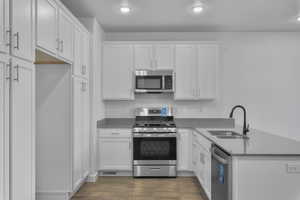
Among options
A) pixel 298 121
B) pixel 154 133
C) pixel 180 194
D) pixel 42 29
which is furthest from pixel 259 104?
pixel 42 29

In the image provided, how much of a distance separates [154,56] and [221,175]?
2.78 m

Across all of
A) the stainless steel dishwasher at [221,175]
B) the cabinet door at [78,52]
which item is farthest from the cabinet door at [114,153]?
the stainless steel dishwasher at [221,175]

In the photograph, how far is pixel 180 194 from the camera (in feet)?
12.6

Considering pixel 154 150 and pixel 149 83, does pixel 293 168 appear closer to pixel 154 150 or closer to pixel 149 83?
pixel 154 150

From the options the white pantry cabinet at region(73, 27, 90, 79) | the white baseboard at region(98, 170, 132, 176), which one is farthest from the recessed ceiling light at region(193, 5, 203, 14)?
the white baseboard at region(98, 170, 132, 176)

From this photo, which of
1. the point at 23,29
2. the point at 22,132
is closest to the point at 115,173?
the point at 22,132

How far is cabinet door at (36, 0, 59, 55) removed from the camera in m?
2.43

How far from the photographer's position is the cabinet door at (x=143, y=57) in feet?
16.0

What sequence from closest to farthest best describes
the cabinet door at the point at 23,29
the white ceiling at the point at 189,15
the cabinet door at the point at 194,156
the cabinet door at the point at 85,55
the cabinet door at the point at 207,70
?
the cabinet door at the point at 23,29 → the white ceiling at the point at 189,15 → the cabinet door at the point at 85,55 → the cabinet door at the point at 194,156 → the cabinet door at the point at 207,70

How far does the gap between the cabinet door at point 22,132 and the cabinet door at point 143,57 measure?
9.09 feet

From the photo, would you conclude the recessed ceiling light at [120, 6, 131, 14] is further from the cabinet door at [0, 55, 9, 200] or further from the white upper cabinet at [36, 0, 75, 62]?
the cabinet door at [0, 55, 9, 200]

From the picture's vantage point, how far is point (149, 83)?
4.87 m

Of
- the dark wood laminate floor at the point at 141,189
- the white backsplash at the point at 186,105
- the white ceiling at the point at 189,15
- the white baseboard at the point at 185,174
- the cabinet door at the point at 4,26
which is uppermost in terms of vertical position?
the white ceiling at the point at 189,15

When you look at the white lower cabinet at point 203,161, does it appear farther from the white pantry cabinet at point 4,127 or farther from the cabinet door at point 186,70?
the white pantry cabinet at point 4,127
